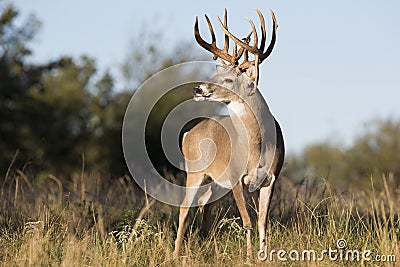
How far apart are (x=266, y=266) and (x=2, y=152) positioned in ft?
60.7

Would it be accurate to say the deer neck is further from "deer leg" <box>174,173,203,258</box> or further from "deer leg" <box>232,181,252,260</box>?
"deer leg" <box>174,173,203,258</box>

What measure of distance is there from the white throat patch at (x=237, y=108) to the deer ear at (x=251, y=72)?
33 centimetres

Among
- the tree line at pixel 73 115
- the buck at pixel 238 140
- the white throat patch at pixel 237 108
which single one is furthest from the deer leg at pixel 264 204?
the tree line at pixel 73 115

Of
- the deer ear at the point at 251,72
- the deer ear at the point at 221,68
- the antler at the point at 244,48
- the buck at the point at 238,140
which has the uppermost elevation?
the antler at the point at 244,48

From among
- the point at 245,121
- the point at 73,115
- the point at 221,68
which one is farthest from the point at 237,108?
the point at 73,115

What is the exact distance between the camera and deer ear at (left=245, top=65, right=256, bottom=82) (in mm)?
7471

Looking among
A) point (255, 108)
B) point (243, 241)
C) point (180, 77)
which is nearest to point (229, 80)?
point (255, 108)

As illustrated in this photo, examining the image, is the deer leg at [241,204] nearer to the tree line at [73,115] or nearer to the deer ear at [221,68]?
the deer ear at [221,68]

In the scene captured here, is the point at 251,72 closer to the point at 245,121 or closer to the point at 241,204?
the point at 245,121

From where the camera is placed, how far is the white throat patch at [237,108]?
739 cm

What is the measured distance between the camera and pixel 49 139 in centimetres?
2805

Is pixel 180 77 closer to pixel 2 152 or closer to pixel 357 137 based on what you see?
pixel 2 152

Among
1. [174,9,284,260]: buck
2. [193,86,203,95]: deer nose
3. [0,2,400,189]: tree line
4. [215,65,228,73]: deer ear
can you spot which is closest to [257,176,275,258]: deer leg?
[174,9,284,260]: buck

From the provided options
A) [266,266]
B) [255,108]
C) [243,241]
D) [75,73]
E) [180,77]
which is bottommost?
[266,266]
